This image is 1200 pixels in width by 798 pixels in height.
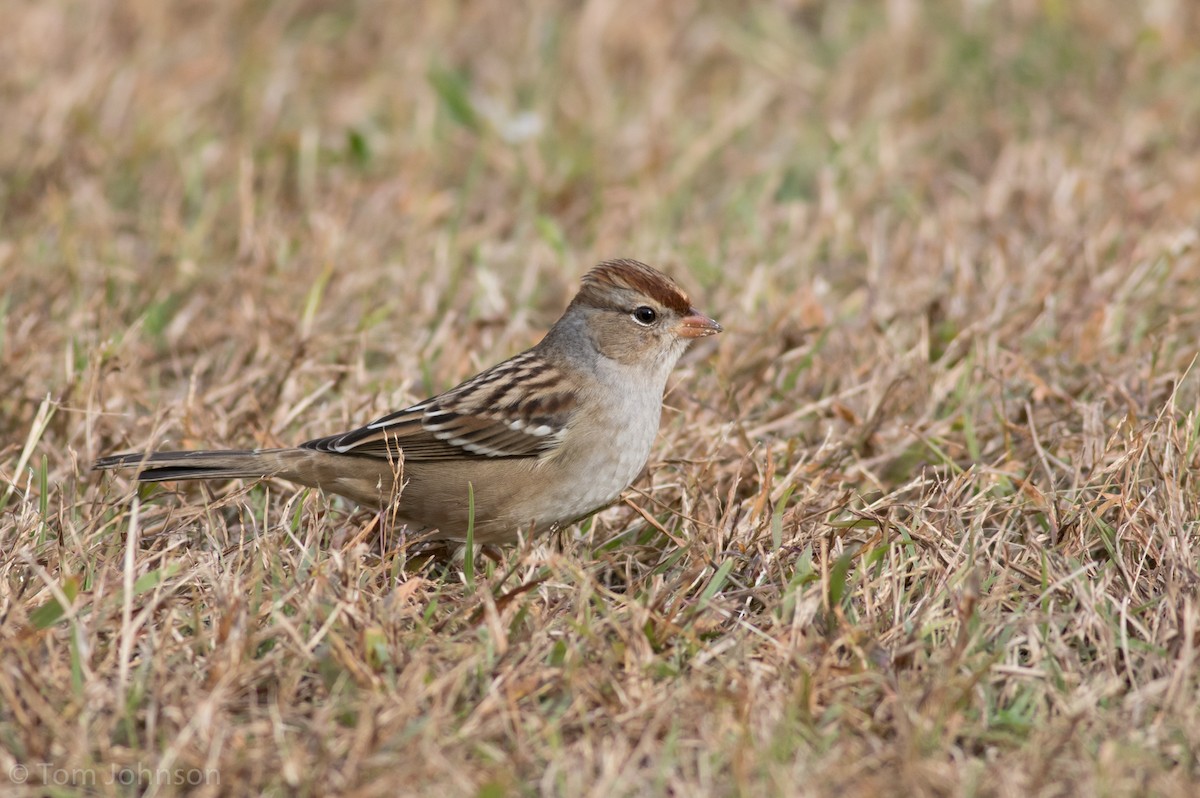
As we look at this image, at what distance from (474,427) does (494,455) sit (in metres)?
0.12

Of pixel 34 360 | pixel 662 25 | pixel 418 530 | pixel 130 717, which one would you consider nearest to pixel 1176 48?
pixel 662 25

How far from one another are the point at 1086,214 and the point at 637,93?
256cm

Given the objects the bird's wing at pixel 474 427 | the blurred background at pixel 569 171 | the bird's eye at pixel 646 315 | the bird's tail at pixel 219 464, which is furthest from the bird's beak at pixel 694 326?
the bird's tail at pixel 219 464

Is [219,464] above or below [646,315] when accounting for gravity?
below

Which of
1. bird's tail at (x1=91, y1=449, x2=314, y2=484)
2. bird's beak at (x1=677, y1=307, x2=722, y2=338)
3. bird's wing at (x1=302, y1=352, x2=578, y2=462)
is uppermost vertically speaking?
bird's beak at (x1=677, y1=307, x2=722, y2=338)

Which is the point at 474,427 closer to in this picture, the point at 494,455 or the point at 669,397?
the point at 494,455

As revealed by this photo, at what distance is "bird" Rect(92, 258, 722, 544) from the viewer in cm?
417

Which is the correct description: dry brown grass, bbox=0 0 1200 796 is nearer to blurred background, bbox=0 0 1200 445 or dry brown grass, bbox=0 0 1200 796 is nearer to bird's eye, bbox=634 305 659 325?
blurred background, bbox=0 0 1200 445

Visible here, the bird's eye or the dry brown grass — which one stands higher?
the bird's eye

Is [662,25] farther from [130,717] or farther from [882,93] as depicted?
[130,717]

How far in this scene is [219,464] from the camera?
4191 millimetres

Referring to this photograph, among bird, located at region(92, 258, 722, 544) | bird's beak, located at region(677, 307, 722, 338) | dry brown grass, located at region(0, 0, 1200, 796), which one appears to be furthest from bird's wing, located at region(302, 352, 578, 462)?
bird's beak, located at region(677, 307, 722, 338)

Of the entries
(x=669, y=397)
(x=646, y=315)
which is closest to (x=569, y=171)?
(x=669, y=397)

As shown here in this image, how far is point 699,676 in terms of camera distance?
10.9 feet
